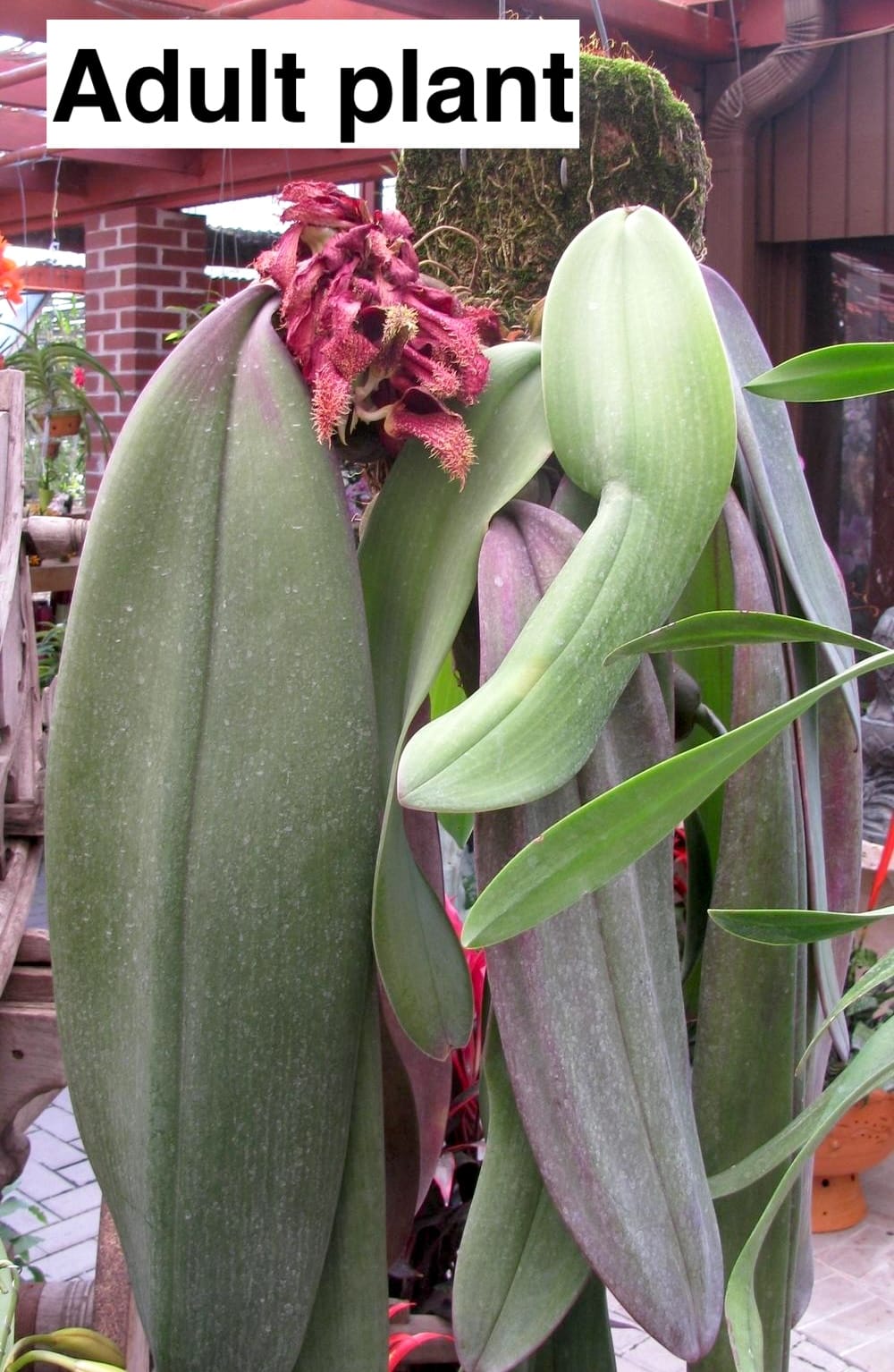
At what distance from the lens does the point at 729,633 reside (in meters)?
0.53

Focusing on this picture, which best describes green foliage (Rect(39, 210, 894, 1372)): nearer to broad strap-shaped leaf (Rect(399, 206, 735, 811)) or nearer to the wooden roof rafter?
broad strap-shaped leaf (Rect(399, 206, 735, 811))

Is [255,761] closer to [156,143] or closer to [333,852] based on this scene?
[333,852]

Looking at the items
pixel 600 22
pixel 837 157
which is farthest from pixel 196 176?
pixel 600 22

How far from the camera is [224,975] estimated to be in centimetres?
56

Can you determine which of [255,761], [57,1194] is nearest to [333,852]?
[255,761]

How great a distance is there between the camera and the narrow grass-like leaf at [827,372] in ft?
1.82

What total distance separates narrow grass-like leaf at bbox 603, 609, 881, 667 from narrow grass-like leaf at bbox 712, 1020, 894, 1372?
169mm

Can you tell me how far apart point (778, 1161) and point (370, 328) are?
1.33 feet

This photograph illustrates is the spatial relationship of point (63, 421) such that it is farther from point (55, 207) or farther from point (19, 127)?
point (19, 127)

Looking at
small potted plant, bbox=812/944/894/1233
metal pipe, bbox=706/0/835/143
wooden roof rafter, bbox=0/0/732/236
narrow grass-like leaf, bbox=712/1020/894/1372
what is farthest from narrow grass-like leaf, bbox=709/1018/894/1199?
metal pipe, bbox=706/0/835/143

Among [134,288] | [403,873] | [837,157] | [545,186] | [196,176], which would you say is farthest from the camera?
[134,288]

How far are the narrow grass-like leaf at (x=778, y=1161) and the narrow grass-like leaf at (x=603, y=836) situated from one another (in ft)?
0.47

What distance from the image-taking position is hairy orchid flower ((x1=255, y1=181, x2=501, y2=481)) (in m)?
0.60

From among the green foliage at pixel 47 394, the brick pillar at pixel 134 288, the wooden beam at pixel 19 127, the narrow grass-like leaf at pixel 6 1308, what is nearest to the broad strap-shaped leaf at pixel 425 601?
the narrow grass-like leaf at pixel 6 1308
